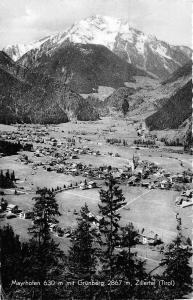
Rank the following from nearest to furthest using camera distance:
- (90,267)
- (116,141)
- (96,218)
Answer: (90,267), (96,218), (116,141)

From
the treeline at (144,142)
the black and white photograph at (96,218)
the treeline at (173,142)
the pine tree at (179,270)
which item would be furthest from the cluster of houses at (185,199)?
the treeline at (144,142)

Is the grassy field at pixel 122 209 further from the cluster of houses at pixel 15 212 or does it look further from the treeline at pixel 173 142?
the treeline at pixel 173 142

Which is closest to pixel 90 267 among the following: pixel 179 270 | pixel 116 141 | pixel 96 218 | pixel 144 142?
pixel 179 270

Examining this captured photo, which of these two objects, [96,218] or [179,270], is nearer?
[179,270]

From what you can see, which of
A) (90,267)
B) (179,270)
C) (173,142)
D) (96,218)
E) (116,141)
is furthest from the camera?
(116,141)

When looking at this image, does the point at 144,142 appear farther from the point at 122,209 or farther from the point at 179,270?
the point at 179,270

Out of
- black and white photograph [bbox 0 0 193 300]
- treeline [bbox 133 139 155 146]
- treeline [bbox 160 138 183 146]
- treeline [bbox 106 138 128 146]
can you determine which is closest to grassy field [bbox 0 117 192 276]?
black and white photograph [bbox 0 0 193 300]

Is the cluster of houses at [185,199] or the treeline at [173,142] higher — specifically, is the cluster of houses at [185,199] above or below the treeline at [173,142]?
below

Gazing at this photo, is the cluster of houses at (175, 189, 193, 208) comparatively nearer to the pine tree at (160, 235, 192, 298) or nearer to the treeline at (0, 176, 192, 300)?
the treeline at (0, 176, 192, 300)
